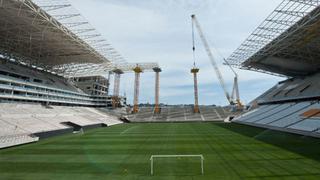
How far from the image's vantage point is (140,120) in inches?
3091

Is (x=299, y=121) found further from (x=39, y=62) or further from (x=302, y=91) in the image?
(x=39, y=62)

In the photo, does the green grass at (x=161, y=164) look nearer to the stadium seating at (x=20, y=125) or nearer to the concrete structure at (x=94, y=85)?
the stadium seating at (x=20, y=125)

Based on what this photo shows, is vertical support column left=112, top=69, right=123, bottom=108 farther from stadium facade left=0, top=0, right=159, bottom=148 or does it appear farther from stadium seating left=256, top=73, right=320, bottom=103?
stadium seating left=256, top=73, right=320, bottom=103

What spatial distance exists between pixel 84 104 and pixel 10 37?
41209 mm

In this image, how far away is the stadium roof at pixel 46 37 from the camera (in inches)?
1458

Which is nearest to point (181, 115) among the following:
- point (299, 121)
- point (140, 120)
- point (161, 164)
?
point (140, 120)

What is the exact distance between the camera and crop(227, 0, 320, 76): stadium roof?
33219 millimetres

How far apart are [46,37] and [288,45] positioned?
4272 centimetres

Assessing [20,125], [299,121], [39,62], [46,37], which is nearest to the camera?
[20,125]

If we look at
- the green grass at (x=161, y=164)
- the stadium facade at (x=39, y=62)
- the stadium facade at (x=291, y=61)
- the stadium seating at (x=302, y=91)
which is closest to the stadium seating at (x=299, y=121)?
the stadium facade at (x=291, y=61)

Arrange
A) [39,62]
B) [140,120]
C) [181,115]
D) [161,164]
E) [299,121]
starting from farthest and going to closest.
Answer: [181,115] < [140,120] < [39,62] < [299,121] < [161,164]

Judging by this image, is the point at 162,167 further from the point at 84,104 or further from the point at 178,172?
the point at 84,104

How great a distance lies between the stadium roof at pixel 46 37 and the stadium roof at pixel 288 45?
29210mm

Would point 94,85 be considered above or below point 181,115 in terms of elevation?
above
